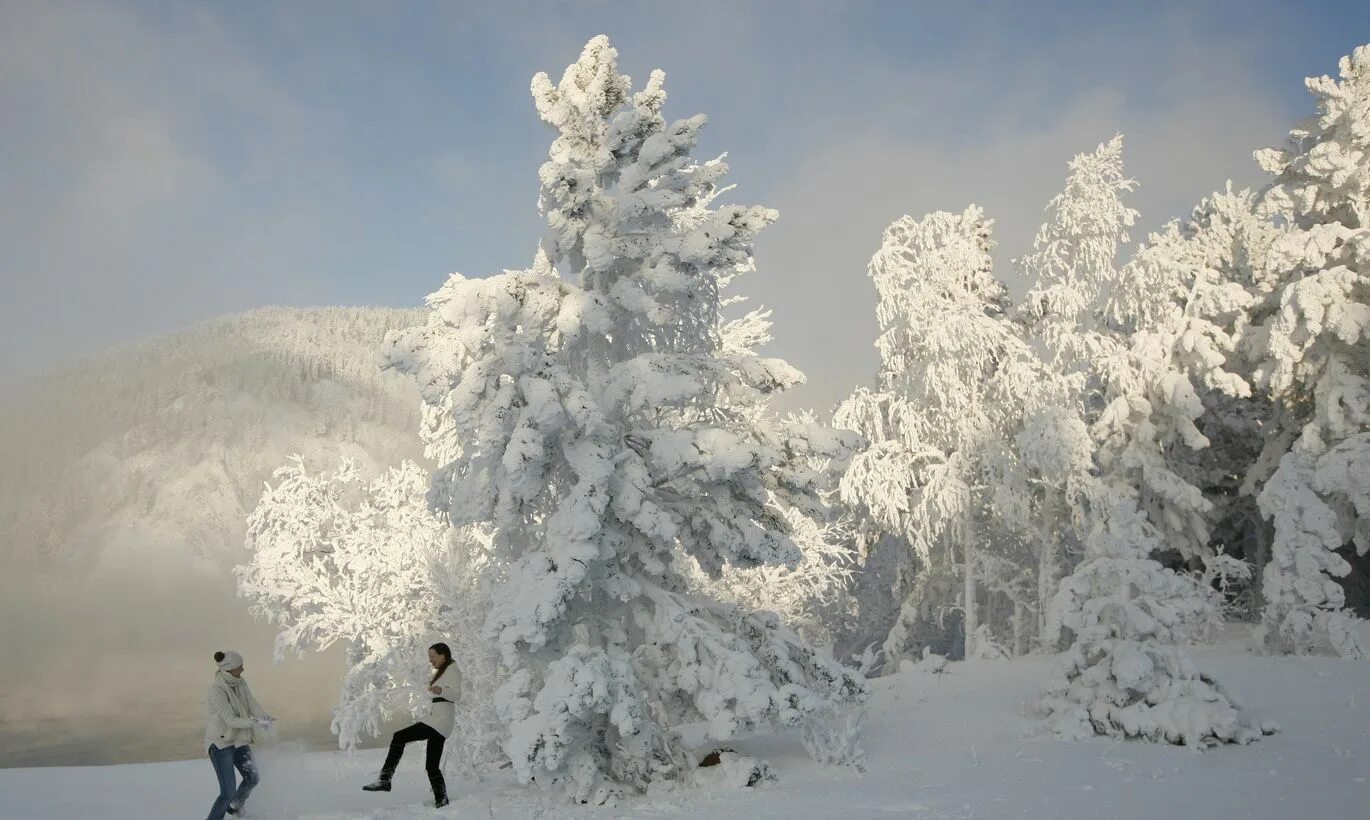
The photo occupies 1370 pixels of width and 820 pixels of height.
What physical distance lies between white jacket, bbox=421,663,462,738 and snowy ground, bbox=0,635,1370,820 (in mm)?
757

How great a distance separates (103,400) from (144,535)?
19.5 meters

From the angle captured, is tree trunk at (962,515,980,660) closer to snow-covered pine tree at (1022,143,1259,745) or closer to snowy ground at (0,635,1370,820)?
snow-covered pine tree at (1022,143,1259,745)

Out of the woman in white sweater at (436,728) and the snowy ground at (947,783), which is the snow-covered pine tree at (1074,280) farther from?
the woman in white sweater at (436,728)

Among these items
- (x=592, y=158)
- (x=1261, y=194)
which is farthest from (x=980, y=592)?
(x=592, y=158)

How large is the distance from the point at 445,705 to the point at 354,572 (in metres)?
12.7

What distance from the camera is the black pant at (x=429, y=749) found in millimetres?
8594

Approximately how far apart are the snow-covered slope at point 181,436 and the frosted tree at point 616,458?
47.7 m

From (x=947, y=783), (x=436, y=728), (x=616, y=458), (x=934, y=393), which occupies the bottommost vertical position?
(x=947, y=783)

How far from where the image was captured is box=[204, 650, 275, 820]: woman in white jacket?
27.0ft

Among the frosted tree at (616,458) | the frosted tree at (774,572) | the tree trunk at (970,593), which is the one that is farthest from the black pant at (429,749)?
the tree trunk at (970,593)

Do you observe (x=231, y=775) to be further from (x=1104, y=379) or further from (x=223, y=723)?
(x=1104, y=379)

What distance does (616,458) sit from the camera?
10047mm

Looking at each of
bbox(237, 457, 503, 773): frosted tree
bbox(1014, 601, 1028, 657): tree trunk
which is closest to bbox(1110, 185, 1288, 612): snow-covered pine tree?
bbox(1014, 601, 1028, 657): tree trunk

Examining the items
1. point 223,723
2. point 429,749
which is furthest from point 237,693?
point 429,749
